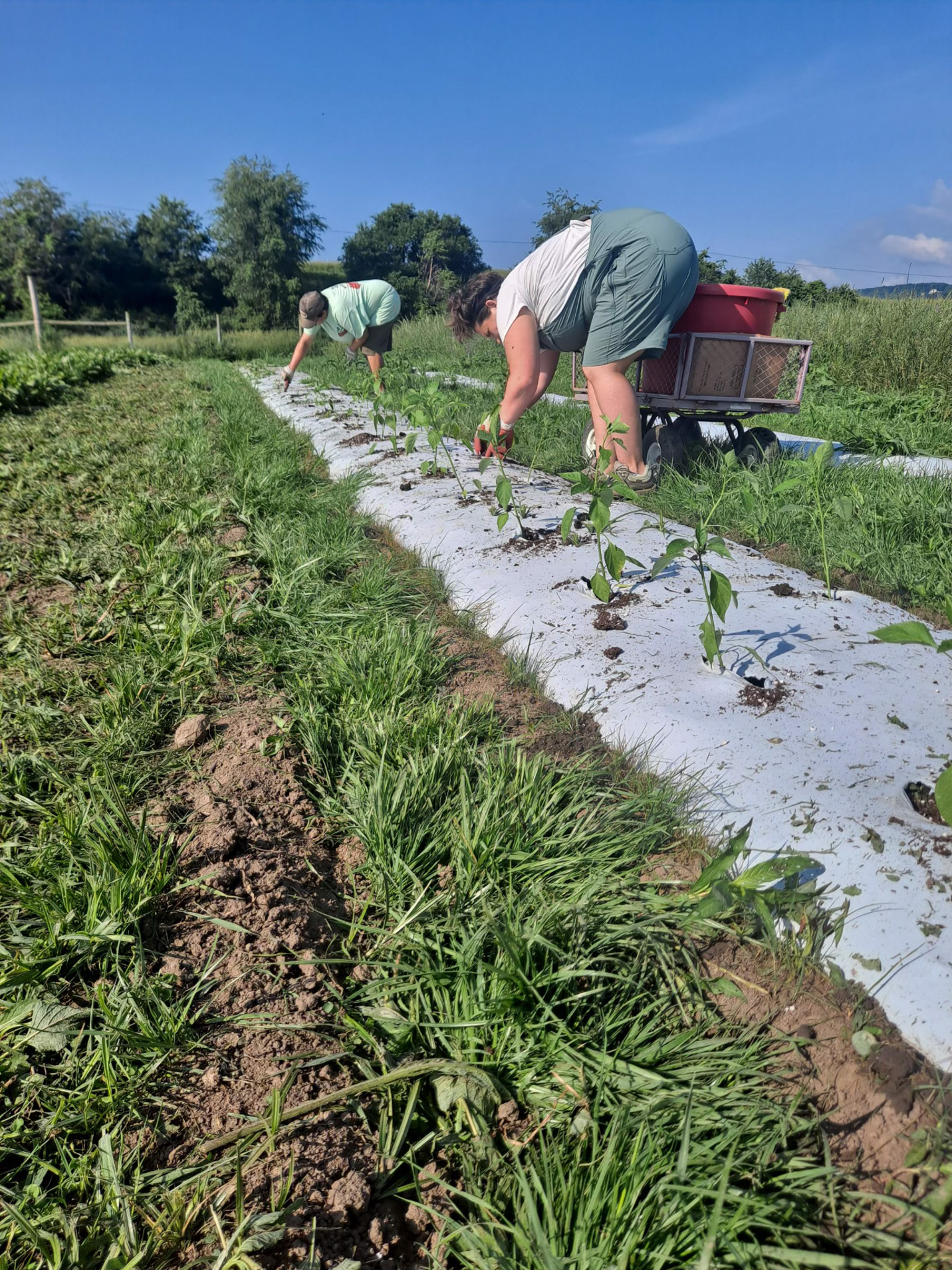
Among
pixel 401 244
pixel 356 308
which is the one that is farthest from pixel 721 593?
pixel 401 244

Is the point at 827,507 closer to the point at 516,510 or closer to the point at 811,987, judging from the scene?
the point at 516,510

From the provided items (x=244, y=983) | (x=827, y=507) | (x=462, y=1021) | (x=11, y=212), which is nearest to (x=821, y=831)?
(x=462, y=1021)

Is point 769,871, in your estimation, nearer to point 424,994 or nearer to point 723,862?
point 723,862

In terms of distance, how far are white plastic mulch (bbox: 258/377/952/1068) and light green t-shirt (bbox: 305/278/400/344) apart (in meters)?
5.34

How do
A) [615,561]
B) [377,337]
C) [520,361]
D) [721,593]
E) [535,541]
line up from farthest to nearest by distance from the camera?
[377,337] → [520,361] → [535,541] → [615,561] → [721,593]

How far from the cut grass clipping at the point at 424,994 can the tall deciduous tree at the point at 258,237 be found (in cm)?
3890

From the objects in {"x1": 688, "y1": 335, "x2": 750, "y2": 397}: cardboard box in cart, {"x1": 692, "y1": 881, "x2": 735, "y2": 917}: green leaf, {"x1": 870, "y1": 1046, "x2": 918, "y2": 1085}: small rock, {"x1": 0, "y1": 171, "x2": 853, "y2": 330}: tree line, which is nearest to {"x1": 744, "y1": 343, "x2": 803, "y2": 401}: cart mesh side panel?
{"x1": 688, "y1": 335, "x2": 750, "y2": 397}: cardboard box in cart

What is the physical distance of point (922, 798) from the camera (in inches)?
51.1

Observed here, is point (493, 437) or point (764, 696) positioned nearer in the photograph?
point (764, 696)

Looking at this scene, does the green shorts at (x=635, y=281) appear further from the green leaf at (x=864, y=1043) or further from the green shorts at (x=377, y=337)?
the green shorts at (x=377, y=337)

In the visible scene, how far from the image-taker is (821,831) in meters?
1.22

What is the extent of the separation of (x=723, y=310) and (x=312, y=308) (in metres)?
4.34

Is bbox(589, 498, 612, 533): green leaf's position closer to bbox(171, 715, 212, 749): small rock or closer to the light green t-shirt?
bbox(171, 715, 212, 749): small rock

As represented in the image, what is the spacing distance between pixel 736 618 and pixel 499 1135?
1386mm
